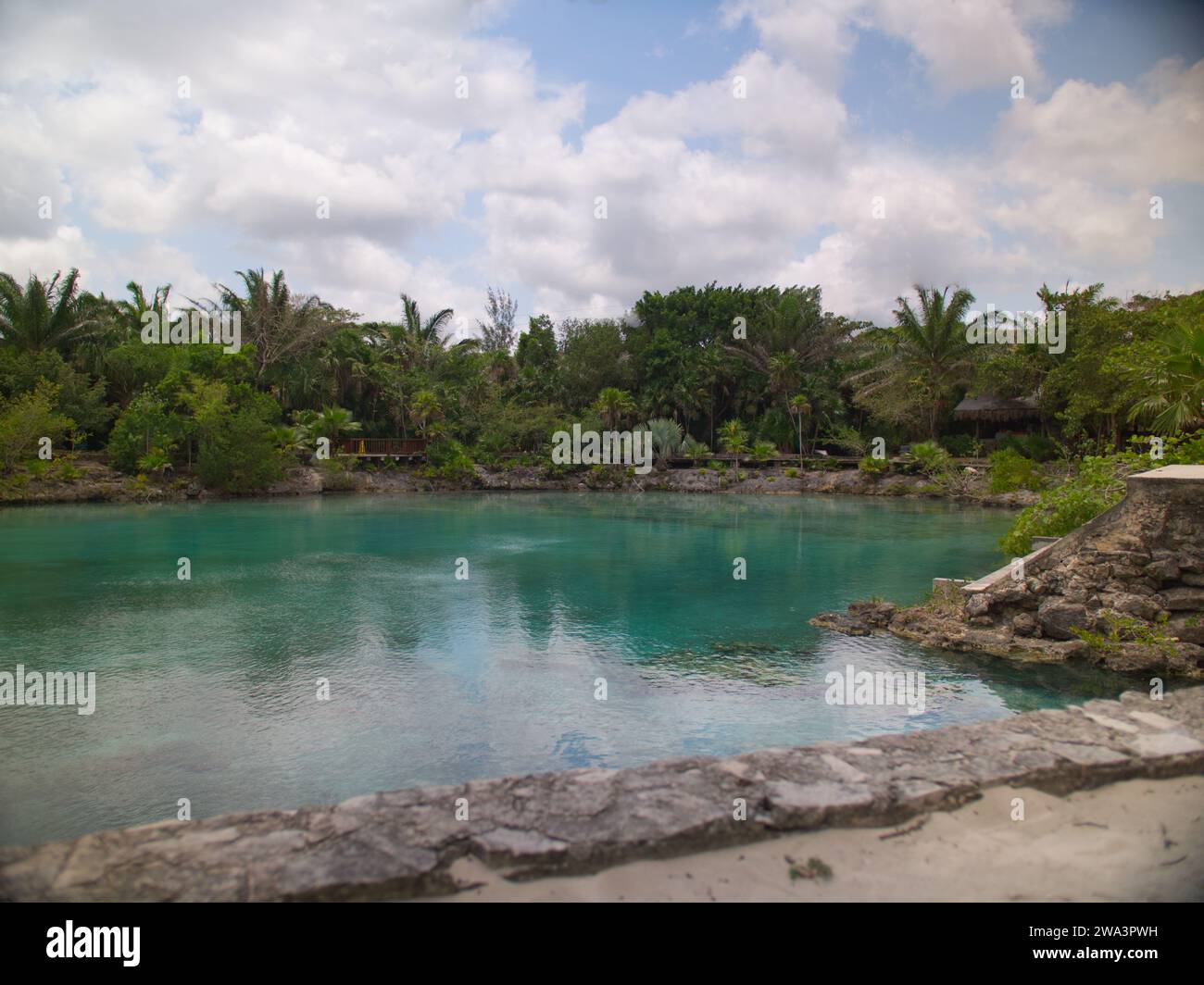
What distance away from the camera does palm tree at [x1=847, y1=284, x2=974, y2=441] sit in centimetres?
3269

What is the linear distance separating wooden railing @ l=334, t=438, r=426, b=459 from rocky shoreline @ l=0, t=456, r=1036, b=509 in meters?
1.06

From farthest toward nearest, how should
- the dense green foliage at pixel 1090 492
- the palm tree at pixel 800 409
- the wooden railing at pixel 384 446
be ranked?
1. the palm tree at pixel 800 409
2. the wooden railing at pixel 384 446
3. the dense green foliage at pixel 1090 492

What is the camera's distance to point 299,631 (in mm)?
10016

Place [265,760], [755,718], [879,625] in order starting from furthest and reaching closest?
1. [879,625]
2. [755,718]
3. [265,760]

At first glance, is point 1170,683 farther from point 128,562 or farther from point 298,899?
point 128,562

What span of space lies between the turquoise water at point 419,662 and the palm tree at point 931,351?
55.8 ft

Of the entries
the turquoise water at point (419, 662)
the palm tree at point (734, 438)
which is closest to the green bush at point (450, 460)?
the palm tree at point (734, 438)

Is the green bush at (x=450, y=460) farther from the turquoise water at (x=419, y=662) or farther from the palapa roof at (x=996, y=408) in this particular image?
the palapa roof at (x=996, y=408)


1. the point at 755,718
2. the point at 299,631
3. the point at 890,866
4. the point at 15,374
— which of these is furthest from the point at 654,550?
the point at 15,374

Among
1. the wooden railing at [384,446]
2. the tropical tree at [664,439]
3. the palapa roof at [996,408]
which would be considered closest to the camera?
the palapa roof at [996,408]

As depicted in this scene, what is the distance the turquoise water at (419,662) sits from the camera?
5.87 m

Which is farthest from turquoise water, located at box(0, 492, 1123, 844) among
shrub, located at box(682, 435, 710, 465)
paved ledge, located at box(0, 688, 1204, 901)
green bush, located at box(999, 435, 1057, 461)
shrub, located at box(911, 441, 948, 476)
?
shrub, located at box(682, 435, 710, 465)
